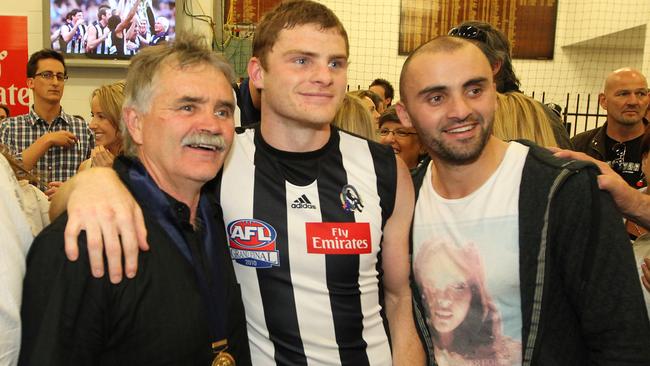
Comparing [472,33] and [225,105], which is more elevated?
[472,33]

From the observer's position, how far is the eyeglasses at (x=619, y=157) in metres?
4.62

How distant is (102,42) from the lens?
7.22 meters

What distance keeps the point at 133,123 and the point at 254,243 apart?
0.56 metres

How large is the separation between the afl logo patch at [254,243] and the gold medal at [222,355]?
35cm

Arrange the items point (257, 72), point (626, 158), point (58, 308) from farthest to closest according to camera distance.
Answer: point (626, 158)
point (257, 72)
point (58, 308)

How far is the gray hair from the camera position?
168cm

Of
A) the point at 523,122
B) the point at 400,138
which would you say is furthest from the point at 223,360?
the point at 400,138

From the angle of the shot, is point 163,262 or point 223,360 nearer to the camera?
point 163,262

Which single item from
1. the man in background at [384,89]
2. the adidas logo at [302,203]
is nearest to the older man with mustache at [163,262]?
the adidas logo at [302,203]

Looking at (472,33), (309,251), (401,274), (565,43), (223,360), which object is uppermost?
(565,43)

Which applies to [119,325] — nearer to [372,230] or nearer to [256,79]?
[372,230]

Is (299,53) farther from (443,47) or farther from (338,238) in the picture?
(338,238)

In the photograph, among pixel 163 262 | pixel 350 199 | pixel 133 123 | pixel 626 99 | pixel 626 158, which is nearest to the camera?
pixel 163 262

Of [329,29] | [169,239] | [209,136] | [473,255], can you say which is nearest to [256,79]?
[329,29]
